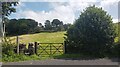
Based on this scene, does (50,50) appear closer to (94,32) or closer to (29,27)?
(94,32)

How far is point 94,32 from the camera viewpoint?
20.9 m

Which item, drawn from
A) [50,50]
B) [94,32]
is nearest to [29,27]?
[50,50]

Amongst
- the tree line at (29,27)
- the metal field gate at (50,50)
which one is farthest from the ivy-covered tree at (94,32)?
the tree line at (29,27)

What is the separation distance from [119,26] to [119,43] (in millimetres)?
1575

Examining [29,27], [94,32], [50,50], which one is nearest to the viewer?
[94,32]

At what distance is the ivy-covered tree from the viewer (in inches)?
823

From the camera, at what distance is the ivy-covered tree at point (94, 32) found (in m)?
20.9

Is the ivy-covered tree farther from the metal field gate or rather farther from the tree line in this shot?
the tree line

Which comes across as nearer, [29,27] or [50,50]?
[50,50]

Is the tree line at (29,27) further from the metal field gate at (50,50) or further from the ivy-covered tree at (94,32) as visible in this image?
the ivy-covered tree at (94,32)

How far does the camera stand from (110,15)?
Answer: 21312mm

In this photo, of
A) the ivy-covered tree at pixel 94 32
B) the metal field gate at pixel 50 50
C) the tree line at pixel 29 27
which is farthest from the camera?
the tree line at pixel 29 27

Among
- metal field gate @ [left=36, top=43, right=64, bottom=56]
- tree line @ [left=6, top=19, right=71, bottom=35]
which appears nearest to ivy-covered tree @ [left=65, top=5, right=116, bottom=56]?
metal field gate @ [left=36, top=43, right=64, bottom=56]

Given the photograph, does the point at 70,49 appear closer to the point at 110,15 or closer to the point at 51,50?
the point at 51,50
